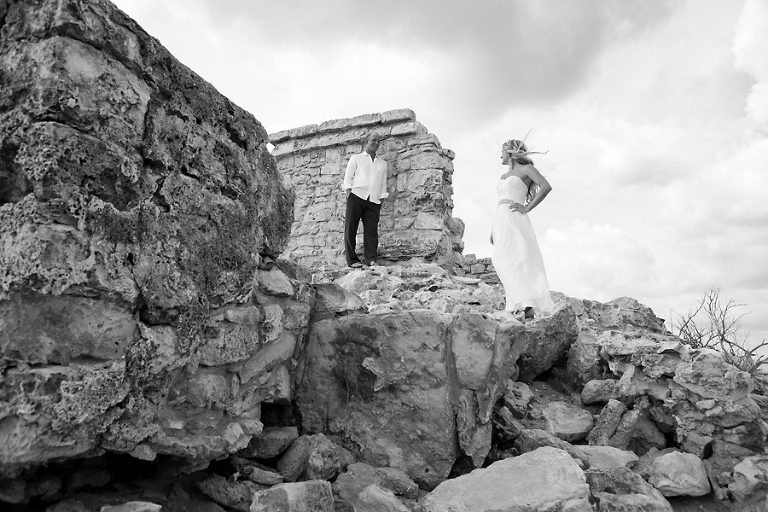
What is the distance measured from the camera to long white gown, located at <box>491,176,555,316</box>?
16.1 ft

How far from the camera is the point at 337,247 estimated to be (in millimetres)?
7715

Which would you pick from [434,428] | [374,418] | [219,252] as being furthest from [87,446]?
[434,428]


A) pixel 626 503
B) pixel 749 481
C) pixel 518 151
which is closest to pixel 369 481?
pixel 626 503

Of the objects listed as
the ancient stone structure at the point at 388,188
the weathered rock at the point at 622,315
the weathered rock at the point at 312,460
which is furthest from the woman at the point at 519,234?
the weathered rock at the point at 312,460

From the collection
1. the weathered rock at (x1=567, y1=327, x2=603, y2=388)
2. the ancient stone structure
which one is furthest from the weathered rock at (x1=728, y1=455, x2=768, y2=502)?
the ancient stone structure

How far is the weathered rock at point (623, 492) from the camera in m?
2.32

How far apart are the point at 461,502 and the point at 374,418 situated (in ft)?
1.90

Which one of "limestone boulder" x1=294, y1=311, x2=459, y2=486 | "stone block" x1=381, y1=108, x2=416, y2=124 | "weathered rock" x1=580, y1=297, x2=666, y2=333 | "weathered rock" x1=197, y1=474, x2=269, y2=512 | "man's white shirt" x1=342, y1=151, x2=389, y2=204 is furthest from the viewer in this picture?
"stone block" x1=381, y1=108, x2=416, y2=124

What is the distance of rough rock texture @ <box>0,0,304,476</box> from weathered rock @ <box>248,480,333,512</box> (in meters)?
0.26

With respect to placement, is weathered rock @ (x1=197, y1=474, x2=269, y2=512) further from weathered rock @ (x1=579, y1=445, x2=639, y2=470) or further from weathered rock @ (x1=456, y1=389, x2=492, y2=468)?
weathered rock @ (x1=579, y1=445, x2=639, y2=470)

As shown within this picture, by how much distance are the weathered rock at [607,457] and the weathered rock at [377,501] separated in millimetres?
1221

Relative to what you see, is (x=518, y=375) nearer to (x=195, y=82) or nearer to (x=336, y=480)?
(x=336, y=480)

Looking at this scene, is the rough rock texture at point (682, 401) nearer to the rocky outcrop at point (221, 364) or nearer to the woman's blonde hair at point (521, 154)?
the rocky outcrop at point (221, 364)

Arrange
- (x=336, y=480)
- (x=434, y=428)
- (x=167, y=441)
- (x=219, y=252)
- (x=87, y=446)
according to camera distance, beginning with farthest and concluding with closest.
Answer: (x=434, y=428) → (x=336, y=480) → (x=219, y=252) → (x=167, y=441) → (x=87, y=446)
